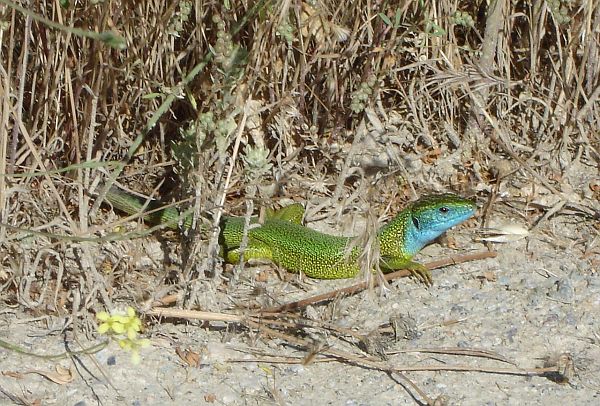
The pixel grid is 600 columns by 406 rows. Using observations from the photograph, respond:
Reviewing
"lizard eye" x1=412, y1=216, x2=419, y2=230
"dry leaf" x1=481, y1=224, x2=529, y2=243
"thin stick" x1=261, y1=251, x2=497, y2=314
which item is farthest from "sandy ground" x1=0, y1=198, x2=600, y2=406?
"lizard eye" x1=412, y1=216, x2=419, y2=230

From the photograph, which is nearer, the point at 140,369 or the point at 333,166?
the point at 140,369

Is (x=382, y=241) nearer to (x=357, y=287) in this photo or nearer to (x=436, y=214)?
(x=436, y=214)

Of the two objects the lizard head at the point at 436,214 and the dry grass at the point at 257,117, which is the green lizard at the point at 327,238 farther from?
the dry grass at the point at 257,117

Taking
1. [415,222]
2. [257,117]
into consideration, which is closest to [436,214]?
[415,222]

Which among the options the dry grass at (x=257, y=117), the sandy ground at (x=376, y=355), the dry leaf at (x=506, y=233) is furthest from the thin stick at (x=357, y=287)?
the dry grass at (x=257, y=117)

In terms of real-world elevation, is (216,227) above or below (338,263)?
above

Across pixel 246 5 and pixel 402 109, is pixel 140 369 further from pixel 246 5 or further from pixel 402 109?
pixel 402 109

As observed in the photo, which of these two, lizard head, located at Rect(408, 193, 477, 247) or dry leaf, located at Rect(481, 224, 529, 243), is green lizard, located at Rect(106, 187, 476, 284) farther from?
dry leaf, located at Rect(481, 224, 529, 243)

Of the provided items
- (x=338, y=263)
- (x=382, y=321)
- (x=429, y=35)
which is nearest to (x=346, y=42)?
(x=429, y=35)
